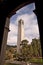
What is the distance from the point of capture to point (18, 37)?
34344 millimetres

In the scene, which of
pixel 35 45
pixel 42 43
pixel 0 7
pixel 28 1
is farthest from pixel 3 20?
pixel 35 45

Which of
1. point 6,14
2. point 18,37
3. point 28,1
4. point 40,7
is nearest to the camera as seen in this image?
point 40,7

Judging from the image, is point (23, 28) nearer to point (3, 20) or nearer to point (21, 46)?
point (21, 46)

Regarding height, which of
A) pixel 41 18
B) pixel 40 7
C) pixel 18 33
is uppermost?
pixel 18 33

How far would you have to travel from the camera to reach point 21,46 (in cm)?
3241

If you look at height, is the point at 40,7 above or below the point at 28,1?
below

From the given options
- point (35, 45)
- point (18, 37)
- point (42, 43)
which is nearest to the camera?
point (42, 43)

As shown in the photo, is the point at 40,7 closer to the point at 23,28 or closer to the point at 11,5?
the point at 11,5

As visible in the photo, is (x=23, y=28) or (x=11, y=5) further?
(x=23, y=28)

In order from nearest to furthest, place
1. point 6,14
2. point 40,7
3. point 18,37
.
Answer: point 40,7, point 6,14, point 18,37

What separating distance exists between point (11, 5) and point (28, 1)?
557 millimetres

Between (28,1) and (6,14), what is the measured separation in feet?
2.86

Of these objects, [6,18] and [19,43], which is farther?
[19,43]

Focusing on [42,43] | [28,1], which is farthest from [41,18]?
[28,1]
